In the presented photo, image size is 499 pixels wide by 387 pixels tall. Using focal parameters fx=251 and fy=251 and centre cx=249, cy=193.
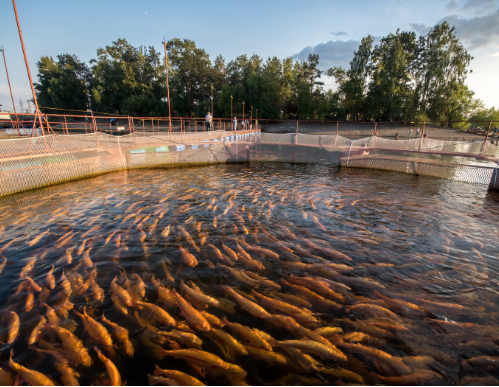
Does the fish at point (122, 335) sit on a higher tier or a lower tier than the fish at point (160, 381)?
lower

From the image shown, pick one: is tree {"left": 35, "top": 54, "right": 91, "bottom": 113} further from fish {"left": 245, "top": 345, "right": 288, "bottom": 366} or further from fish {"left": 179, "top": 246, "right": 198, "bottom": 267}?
fish {"left": 245, "top": 345, "right": 288, "bottom": 366}

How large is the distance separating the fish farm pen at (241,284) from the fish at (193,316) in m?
0.03

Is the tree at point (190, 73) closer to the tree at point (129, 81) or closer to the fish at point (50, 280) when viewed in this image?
the tree at point (129, 81)

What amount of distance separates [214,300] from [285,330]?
1.27m

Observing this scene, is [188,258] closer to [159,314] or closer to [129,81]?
[159,314]

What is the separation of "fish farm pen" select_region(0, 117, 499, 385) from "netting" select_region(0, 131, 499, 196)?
0.73 feet

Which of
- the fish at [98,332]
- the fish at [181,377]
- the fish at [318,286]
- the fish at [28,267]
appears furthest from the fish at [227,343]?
the fish at [28,267]

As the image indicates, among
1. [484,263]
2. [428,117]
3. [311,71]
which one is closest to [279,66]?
[311,71]

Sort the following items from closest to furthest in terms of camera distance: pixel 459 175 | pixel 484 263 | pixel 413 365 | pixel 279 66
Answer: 1. pixel 413 365
2. pixel 484 263
3. pixel 459 175
4. pixel 279 66

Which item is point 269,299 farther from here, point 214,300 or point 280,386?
point 280,386

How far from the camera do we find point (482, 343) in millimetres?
3629

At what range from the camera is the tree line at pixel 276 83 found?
177 ft

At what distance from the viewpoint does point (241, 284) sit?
482cm

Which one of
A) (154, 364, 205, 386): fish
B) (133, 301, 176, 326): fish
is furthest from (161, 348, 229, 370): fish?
(133, 301, 176, 326): fish
